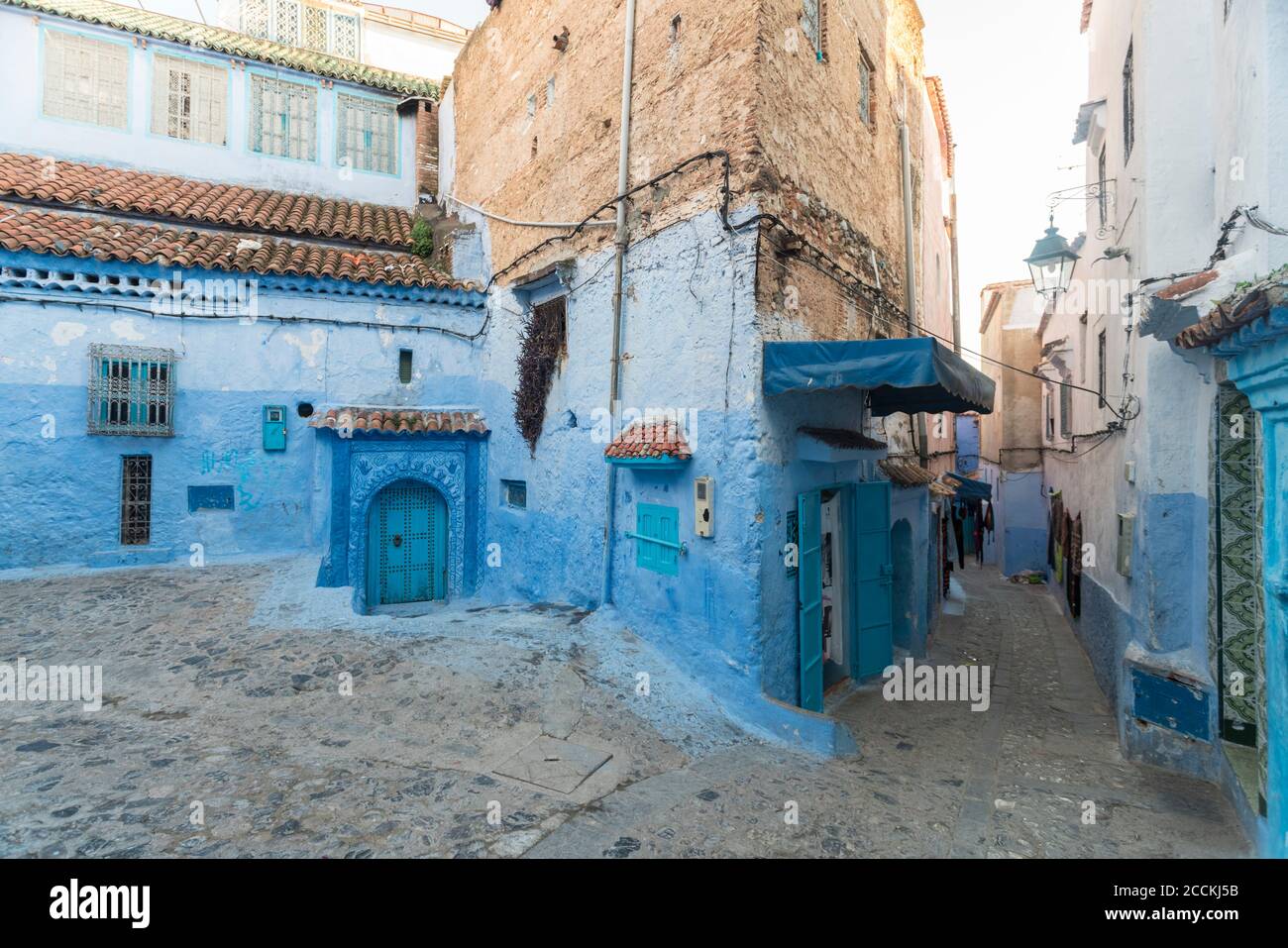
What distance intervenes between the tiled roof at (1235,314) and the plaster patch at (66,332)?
13.0 m

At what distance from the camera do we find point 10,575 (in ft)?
29.8

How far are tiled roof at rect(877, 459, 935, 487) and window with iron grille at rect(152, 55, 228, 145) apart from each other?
13.8m

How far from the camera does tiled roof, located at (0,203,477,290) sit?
9484mm

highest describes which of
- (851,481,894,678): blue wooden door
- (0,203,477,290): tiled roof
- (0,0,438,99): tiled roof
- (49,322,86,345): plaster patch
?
(0,0,438,99): tiled roof

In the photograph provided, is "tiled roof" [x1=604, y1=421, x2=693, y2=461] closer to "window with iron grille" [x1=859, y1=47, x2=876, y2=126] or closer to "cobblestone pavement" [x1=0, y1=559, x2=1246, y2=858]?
"cobblestone pavement" [x1=0, y1=559, x2=1246, y2=858]

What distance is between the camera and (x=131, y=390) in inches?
386

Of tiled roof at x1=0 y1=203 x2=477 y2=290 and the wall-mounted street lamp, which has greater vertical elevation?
tiled roof at x1=0 y1=203 x2=477 y2=290

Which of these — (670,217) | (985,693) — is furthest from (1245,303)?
(985,693)

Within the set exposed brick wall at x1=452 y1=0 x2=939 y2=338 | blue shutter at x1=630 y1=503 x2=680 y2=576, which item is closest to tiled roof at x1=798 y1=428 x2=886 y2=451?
exposed brick wall at x1=452 y1=0 x2=939 y2=338

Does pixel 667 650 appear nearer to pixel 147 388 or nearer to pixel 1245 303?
pixel 1245 303

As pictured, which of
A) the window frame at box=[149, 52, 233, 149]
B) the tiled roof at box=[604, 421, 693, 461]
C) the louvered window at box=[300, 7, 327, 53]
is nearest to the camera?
the tiled roof at box=[604, 421, 693, 461]

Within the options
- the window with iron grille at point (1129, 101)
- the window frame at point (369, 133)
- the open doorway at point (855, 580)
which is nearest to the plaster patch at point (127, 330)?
the window frame at point (369, 133)

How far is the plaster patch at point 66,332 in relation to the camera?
Answer: 9.41 m

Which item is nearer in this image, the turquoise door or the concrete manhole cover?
the concrete manhole cover
